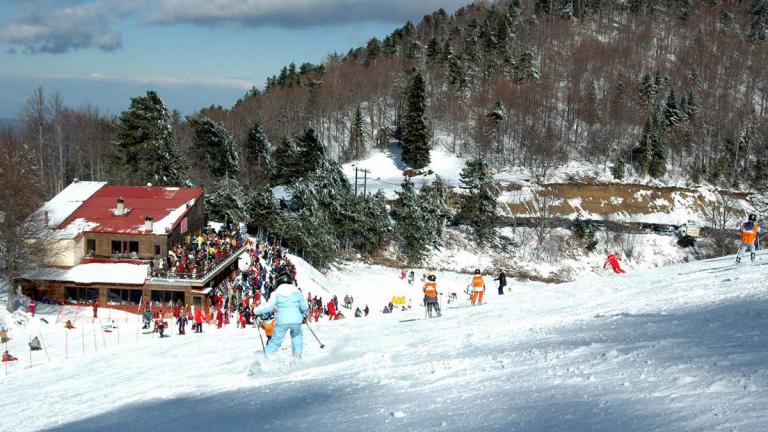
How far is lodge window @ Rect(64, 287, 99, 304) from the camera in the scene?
92.7ft

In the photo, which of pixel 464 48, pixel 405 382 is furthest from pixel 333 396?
pixel 464 48

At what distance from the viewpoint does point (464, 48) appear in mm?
96312

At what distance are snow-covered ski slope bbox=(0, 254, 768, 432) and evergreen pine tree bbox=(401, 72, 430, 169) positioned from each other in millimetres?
55398

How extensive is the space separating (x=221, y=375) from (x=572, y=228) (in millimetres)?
55588

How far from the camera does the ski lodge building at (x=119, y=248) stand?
28.0 meters

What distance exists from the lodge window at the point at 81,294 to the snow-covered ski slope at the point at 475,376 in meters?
14.1

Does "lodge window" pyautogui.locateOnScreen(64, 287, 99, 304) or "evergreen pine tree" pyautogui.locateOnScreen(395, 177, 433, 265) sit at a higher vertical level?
"evergreen pine tree" pyautogui.locateOnScreen(395, 177, 433, 265)

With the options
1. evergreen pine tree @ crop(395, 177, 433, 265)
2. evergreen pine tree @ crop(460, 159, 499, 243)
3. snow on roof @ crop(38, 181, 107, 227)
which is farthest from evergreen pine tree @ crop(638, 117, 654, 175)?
snow on roof @ crop(38, 181, 107, 227)

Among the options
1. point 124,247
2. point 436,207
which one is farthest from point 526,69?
point 124,247

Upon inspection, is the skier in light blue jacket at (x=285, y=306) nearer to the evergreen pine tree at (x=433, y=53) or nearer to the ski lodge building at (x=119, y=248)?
the ski lodge building at (x=119, y=248)

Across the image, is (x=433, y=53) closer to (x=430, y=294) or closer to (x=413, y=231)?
(x=413, y=231)

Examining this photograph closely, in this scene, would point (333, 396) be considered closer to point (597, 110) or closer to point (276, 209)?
point (276, 209)

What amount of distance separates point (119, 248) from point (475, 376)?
2753 cm

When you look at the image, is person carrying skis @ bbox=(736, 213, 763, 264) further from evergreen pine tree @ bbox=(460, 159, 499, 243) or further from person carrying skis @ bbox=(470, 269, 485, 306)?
evergreen pine tree @ bbox=(460, 159, 499, 243)
